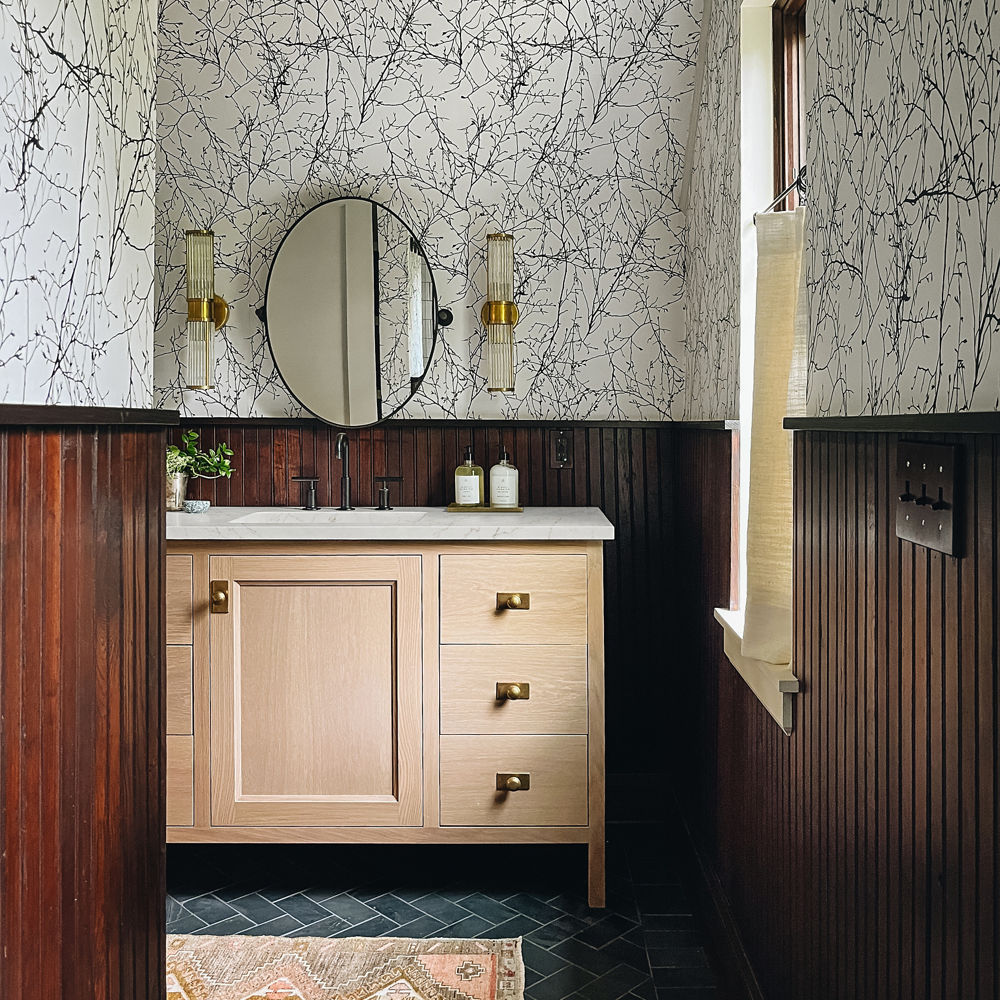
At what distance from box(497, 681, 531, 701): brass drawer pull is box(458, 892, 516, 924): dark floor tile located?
19.7 inches

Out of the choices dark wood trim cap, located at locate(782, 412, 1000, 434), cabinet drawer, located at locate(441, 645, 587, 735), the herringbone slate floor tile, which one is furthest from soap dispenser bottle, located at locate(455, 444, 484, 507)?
dark wood trim cap, located at locate(782, 412, 1000, 434)

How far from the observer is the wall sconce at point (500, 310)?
9.83 ft

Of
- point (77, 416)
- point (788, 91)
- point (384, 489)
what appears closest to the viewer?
point (77, 416)

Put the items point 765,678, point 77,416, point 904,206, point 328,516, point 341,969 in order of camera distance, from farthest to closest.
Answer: point 328,516 → point 341,969 → point 765,678 → point 77,416 → point 904,206

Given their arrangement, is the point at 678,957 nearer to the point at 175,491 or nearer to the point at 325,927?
the point at 325,927

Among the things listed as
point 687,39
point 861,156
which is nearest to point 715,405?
point 687,39

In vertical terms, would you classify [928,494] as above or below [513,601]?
above

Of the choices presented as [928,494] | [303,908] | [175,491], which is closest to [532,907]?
[303,908]

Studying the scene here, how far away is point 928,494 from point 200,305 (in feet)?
8.20

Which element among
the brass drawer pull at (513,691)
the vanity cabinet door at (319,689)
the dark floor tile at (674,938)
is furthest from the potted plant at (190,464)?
the dark floor tile at (674,938)

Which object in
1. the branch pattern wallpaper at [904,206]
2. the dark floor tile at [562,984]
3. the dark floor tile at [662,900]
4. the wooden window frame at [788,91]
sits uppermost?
the wooden window frame at [788,91]

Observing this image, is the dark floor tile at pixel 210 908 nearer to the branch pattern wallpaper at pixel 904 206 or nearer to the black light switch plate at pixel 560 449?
the black light switch plate at pixel 560 449

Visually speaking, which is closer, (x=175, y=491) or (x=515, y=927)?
(x=515, y=927)

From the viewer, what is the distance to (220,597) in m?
2.55
